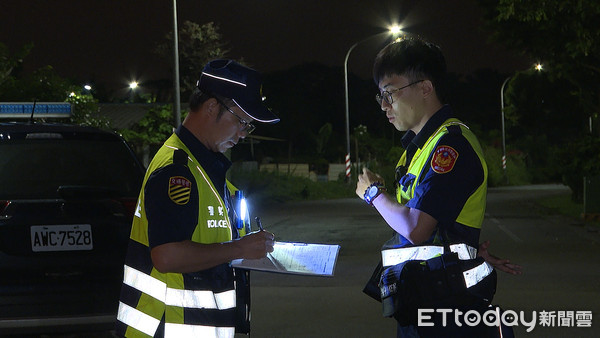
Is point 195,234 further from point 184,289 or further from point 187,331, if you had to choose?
point 187,331

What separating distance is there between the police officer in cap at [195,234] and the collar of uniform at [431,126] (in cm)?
61

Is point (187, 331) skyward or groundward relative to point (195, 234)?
groundward

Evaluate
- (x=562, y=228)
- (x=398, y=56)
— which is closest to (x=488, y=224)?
(x=562, y=228)

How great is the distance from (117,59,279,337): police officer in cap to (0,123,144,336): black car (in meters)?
2.71

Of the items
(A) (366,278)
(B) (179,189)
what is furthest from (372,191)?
(A) (366,278)

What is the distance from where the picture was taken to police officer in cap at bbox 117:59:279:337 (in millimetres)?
3139

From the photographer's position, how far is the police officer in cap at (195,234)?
10.3 ft

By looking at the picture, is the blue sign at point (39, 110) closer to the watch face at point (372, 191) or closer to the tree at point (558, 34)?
the watch face at point (372, 191)

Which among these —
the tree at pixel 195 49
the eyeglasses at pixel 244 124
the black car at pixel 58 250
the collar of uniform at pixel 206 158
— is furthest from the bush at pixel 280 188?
the collar of uniform at pixel 206 158

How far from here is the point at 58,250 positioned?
19.5 feet

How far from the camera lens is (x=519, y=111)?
42.0 metres

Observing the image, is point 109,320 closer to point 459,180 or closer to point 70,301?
point 70,301

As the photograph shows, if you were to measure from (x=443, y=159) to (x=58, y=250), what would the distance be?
3.28 m

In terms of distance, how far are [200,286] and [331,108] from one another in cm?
10100
